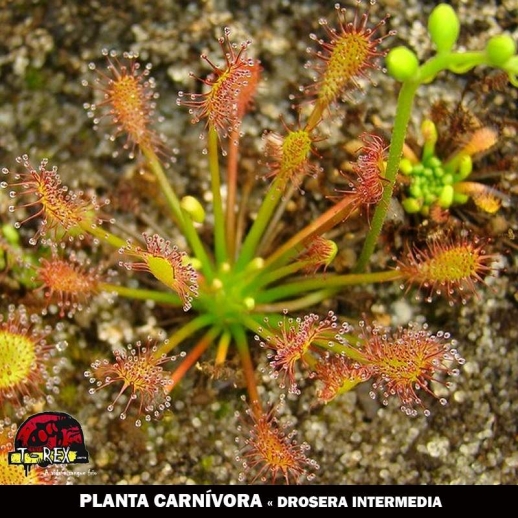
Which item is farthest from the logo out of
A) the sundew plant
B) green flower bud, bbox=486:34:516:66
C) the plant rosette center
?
green flower bud, bbox=486:34:516:66

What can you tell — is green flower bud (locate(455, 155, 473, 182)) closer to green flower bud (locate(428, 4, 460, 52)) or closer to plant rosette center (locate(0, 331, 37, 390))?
green flower bud (locate(428, 4, 460, 52))

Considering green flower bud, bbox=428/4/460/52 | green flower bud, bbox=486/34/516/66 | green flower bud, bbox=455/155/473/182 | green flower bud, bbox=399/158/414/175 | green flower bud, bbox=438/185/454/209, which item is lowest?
green flower bud, bbox=486/34/516/66

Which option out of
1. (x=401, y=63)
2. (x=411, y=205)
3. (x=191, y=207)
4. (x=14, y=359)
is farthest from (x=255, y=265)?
(x=401, y=63)

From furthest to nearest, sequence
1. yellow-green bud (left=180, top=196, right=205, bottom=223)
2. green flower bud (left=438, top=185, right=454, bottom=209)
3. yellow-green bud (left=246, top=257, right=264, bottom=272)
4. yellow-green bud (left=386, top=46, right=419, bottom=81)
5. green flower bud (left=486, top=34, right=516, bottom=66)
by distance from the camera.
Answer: green flower bud (left=438, top=185, right=454, bottom=209), yellow-green bud (left=246, top=257, right=264, bottom=272), yellow-green bud (left=180, top=196, right=205, bottom=223), yellow-green bud (left=386, top=46, right=419, bottom=81), green flower bud (left=486, top=34, right=516, bottom=66)

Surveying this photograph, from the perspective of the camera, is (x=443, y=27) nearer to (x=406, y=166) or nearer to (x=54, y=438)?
(x=406, y=166)

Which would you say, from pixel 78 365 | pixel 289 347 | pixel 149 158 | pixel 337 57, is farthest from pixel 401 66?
pixel 78 365
